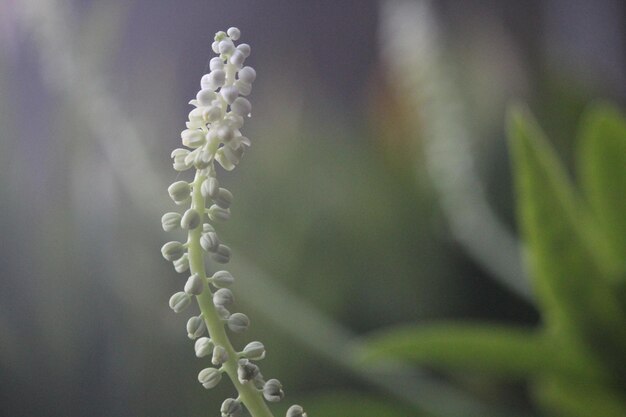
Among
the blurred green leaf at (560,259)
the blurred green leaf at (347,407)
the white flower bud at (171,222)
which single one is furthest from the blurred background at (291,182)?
the white flower bud at (171,222)

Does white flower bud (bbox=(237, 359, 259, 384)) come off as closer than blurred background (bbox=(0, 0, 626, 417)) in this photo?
Yes

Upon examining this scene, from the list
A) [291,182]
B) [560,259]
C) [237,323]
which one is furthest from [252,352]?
[291,182]

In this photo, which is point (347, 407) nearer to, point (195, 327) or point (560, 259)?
point (560, 259)

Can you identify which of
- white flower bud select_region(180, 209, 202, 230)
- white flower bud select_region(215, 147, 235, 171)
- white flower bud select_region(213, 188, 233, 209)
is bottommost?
white flower bud select_region(180, 209, 202, 230)

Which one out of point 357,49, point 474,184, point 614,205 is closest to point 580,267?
point 614,205

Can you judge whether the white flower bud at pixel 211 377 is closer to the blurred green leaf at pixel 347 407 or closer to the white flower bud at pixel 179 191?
the white flower bud at pixel 179 191

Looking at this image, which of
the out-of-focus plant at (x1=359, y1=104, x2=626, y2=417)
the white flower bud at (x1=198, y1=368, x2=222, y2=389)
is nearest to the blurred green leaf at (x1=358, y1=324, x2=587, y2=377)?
the out-of-focus plant at (x1=359, y1=104, x2=626, y2=417)

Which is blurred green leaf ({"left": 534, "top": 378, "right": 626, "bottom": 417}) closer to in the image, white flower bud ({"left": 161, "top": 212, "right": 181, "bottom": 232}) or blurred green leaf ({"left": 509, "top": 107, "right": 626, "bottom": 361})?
blurred green leaf ({"left": 509, "top": 107, "right": 626, "bottom": 361})
